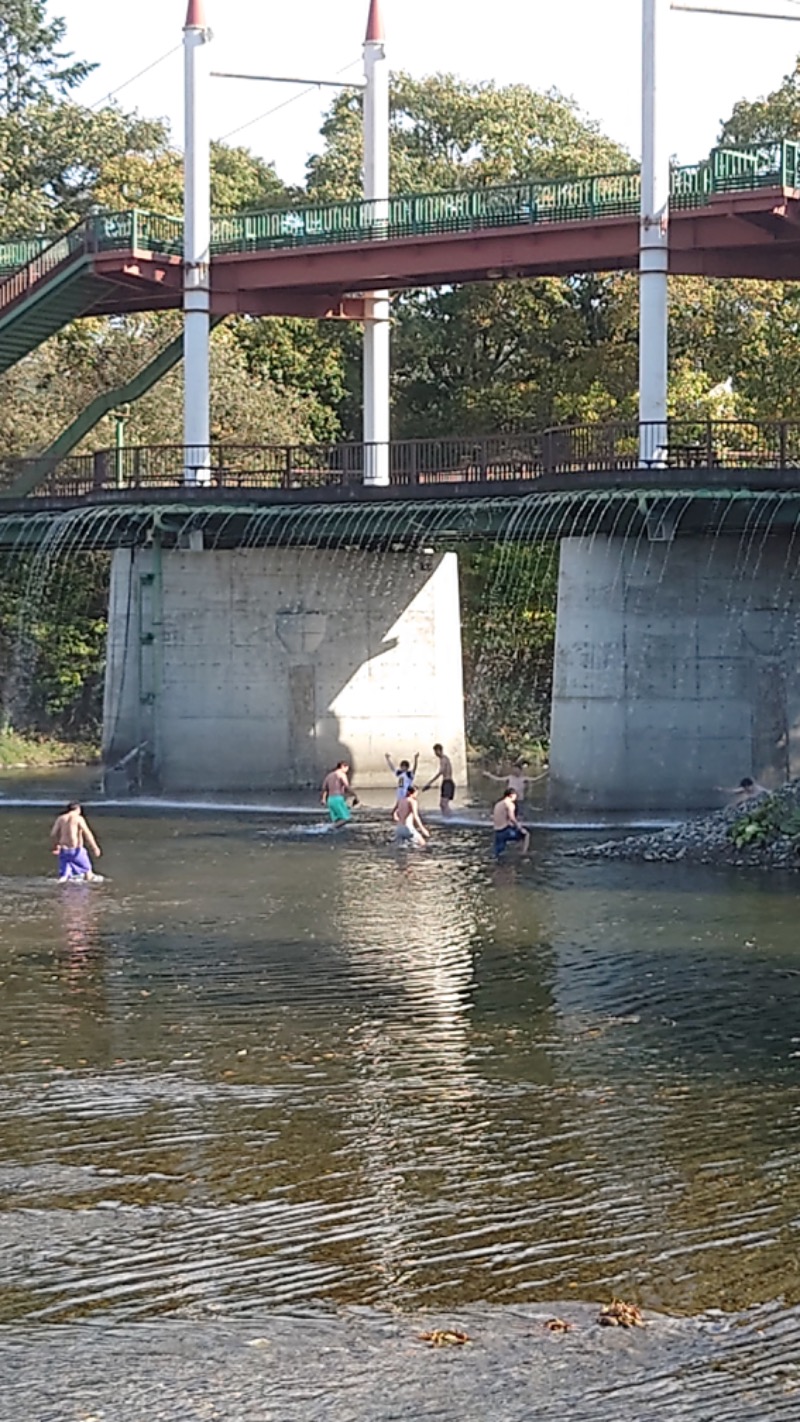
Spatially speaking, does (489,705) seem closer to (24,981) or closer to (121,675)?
(121,675)

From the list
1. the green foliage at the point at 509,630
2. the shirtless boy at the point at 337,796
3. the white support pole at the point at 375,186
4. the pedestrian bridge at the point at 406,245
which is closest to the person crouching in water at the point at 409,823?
the shirtless boy at the point at 337,796

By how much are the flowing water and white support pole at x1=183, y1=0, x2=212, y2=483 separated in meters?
21.5

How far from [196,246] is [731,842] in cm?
1991

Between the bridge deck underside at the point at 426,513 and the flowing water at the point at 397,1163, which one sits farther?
the bridge deck underside at the point at 426,513

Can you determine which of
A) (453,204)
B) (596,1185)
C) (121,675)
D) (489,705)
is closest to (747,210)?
(453,204)

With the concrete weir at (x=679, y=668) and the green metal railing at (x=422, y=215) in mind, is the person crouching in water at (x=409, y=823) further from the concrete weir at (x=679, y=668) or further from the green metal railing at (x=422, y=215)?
the green metal railing at (x=422, y=215)

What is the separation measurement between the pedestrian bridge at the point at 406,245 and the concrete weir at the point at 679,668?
629 centimetres

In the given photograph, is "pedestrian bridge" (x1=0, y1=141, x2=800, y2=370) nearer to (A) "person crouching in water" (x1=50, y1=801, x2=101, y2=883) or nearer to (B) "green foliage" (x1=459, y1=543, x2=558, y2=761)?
(B) "green foliage" (x1=459, y1=543, x2=558, y2=761)

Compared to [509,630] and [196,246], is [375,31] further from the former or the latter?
[509,630]

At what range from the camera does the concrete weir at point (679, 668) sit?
3541 centimetres

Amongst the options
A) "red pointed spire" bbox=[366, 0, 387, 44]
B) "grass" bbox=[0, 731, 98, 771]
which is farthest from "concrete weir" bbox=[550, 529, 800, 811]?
"grass" bbox=[0, 731, 98, 771]

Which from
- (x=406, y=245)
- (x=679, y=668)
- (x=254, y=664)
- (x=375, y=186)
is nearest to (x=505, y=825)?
(x=679, y=668)

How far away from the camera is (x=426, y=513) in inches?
1483

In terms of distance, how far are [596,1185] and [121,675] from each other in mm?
30135
